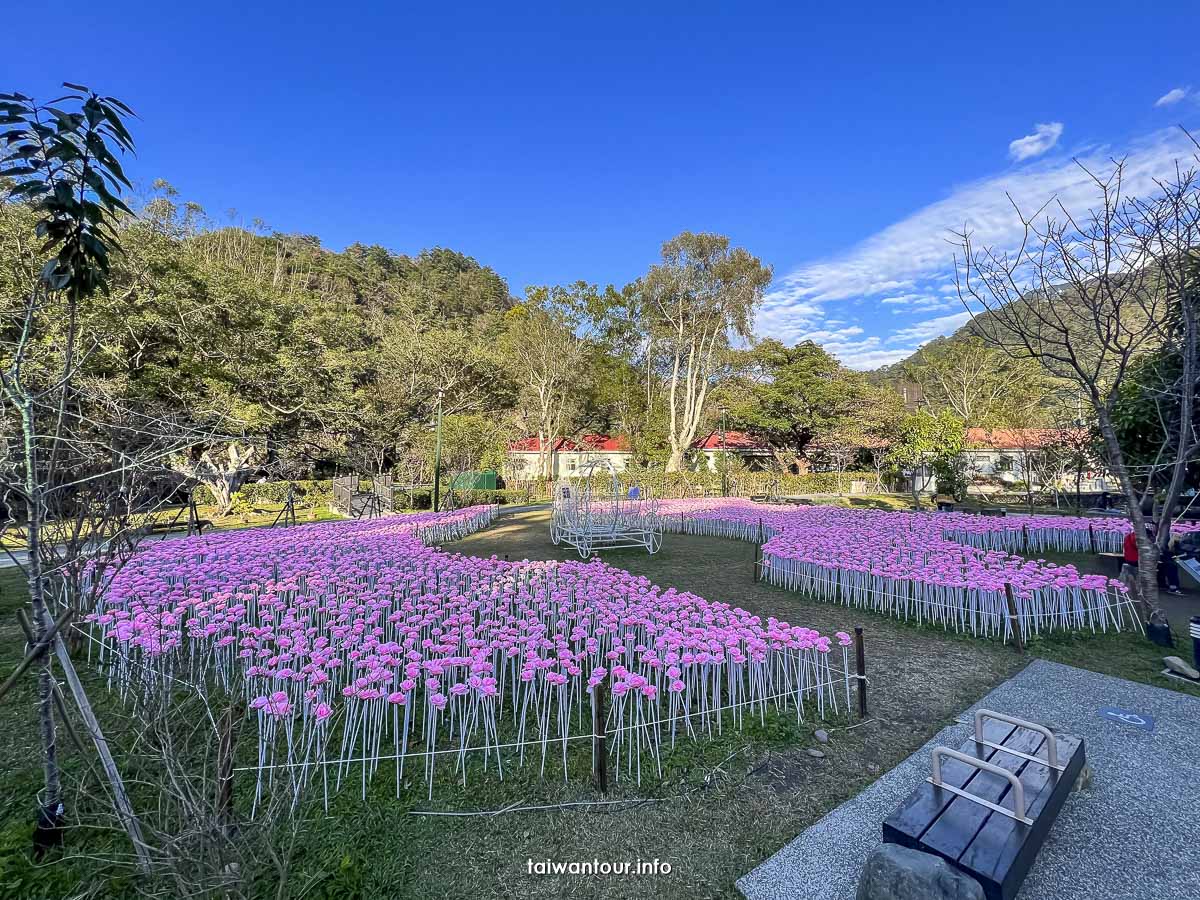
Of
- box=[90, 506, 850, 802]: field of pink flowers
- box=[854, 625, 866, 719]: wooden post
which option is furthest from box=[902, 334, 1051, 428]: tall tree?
box=[90, 506, 850, 802]: field of pink flowers

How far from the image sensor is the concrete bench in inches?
83.9

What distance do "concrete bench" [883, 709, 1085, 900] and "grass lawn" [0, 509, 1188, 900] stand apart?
2.30 ft

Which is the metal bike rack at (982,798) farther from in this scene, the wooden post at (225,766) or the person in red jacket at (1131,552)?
the person in red jacket at (1131,552)

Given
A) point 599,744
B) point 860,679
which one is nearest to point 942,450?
point 860,679

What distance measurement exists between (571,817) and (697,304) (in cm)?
3043

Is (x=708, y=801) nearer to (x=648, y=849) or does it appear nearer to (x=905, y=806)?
(x=648, y=849)

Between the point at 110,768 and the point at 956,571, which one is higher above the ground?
the point at 110,768

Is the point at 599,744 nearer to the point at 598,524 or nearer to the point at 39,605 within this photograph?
the point at 39,605

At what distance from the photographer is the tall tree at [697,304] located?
2928 centimetres

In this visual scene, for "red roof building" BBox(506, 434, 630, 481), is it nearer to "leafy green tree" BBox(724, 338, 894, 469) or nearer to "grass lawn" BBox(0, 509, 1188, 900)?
"leafy green tree" BBox(724, 338, 894, 469)

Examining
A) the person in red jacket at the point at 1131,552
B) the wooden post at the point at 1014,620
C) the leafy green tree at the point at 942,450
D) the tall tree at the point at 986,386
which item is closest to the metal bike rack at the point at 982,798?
the wooden post at the point at 1014,620

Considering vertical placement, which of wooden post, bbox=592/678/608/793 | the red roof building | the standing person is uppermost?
the red roof building

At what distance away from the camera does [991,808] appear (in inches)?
93.1

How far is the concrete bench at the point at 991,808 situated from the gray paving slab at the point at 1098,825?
0.64ft
